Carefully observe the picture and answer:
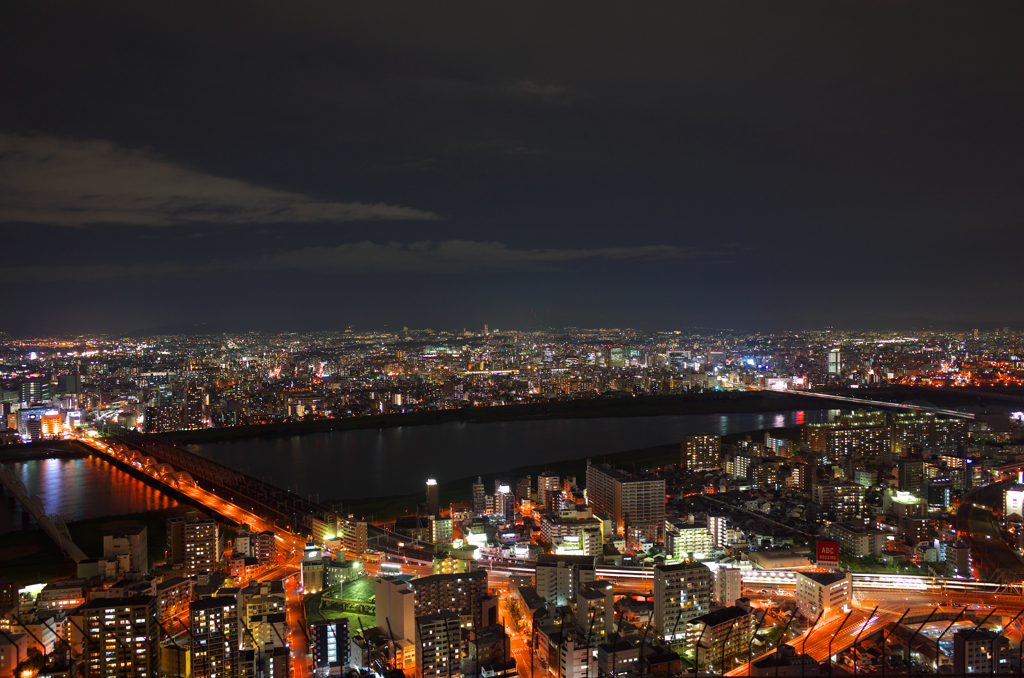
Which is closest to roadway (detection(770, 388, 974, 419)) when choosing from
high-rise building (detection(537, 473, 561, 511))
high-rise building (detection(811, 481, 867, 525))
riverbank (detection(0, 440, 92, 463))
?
high-rise building (detection(811, 481, 867, 525))

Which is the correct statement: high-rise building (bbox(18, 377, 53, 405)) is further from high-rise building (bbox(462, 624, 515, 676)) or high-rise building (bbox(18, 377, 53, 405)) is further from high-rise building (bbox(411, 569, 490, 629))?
high-rise building (bbox(462, 624, 515, 676))

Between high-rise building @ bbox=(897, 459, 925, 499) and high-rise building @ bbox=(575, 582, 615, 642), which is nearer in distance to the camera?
high-rise building @ bbox=(575, 582, 615, 642)

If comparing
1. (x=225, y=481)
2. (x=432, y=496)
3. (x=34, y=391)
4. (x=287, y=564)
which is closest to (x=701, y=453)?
(x=432, y=496)

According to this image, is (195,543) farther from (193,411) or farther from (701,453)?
(193,411)

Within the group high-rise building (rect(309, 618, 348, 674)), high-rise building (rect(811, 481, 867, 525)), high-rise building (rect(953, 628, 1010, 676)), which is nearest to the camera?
high-rise building (rect(953, 628, 1010, 676))

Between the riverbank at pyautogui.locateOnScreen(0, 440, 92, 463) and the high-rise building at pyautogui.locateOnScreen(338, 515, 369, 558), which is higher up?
the high-rise building at pyautogui.locateOnScreen(338, 515, 369, 558)

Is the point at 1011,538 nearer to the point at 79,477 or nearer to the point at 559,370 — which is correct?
the point at 79,477

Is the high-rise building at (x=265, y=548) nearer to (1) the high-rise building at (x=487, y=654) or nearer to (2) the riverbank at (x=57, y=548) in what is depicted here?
(2) the riverbank at (x=57, y=548)
